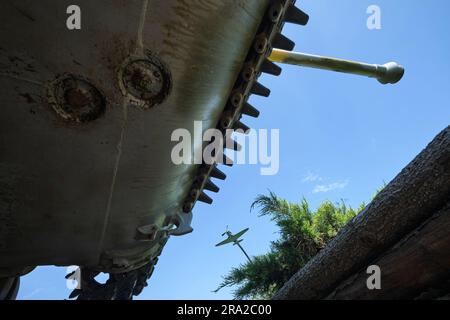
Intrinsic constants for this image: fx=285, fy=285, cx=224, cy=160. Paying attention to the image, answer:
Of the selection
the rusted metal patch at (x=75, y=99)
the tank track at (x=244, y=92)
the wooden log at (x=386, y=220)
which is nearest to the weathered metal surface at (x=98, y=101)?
the rusted metal patch at (x=75, y=99)

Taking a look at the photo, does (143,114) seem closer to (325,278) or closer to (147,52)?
(147,52)

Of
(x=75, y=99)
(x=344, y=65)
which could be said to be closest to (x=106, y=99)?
(x=75, y=99)

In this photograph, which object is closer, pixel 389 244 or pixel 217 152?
pixel 389 244

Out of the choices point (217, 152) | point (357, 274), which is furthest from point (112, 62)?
point (357, 274)

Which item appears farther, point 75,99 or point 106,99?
point 106,99

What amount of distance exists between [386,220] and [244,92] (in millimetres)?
3076

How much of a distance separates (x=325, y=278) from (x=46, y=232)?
15.2ft

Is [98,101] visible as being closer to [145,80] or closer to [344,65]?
[145,80]

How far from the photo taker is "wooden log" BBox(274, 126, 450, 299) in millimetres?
1816

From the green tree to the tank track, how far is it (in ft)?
19.8

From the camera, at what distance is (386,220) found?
200cm

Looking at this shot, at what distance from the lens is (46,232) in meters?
4.88

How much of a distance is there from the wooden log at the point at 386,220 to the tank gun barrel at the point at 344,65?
15.1 feet
